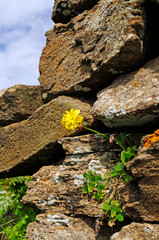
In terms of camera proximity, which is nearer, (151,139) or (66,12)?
(151,139)

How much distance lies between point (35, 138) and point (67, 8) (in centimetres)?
215

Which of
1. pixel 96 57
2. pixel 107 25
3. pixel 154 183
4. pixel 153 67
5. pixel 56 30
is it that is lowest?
pixel 154 183

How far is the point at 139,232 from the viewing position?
1.94 metres

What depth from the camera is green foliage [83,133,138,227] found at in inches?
89.0

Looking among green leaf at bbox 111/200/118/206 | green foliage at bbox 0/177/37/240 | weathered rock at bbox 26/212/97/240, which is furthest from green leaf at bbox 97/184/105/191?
green foliage at bbox 0/177/37/240

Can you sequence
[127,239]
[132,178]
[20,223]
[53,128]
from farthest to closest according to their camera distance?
1. [20,223]
2. [53,128]
3. [132,178]
4. [127,239]

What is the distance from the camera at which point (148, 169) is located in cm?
204

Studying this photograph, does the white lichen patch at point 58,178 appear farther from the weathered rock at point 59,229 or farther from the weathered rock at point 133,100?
the weathered rock at point 133,100

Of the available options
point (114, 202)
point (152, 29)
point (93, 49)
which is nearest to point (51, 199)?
point (114, 202)

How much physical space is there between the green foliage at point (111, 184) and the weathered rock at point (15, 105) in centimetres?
197

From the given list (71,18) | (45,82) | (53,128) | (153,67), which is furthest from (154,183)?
(71,18)

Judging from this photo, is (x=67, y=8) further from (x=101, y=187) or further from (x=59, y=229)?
(x=59, y=229)

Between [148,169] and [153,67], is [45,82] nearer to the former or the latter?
[153,67]

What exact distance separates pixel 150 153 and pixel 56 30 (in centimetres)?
275
